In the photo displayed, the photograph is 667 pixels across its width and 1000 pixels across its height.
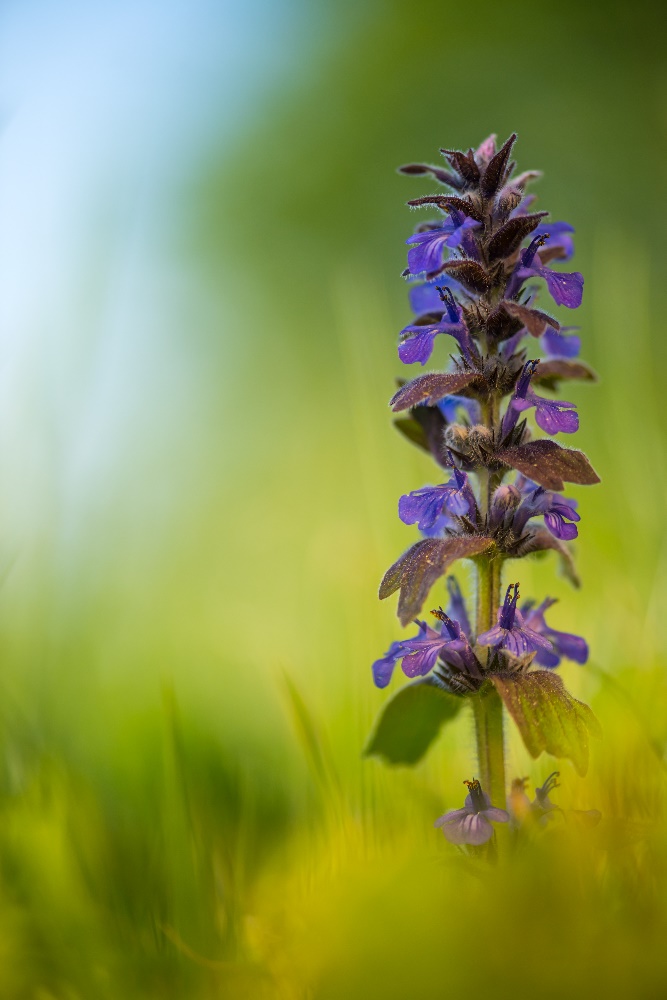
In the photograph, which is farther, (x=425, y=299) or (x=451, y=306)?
(x=425, y=299)

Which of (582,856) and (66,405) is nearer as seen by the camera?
(582,856)

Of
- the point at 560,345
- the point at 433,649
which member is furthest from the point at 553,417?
the point at 433,649

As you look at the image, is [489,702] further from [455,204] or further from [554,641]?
[455,204]

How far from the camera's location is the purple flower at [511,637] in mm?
1006

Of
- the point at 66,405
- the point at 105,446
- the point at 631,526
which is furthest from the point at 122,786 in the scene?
the point at 105,446

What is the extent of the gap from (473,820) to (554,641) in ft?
1.13

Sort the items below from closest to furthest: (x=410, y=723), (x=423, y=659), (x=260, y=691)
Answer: (x=423, y=659) < (x=410, y=723) < (x=260, y=691)

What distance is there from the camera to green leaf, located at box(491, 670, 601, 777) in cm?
92

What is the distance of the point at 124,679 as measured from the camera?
192cm

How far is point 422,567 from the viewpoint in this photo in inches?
38.0

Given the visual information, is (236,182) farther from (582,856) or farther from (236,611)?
(582,856)

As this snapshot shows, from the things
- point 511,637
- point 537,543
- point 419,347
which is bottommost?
point 511,637

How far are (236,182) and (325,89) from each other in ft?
4.30

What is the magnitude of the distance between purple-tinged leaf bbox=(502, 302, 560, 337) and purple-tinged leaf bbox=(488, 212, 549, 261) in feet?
0.29
